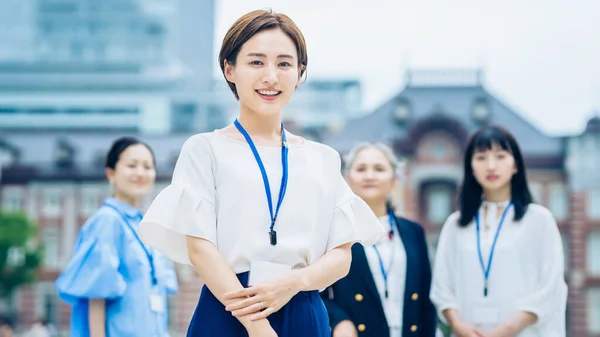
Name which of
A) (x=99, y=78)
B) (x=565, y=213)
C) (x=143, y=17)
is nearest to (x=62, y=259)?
(x=565, y=213)

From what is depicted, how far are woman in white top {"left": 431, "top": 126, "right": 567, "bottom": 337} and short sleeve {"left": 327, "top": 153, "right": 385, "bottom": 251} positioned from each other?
94 cm

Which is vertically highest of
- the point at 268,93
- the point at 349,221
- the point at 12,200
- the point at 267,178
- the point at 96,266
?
the point at 268,93

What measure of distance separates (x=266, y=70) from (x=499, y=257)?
1324 millimetres

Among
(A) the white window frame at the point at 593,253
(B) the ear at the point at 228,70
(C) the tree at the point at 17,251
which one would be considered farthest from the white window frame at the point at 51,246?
(B) the ear at the point at 228,70

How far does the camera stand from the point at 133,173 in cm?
269

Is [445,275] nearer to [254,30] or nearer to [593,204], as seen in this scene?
[254,30]

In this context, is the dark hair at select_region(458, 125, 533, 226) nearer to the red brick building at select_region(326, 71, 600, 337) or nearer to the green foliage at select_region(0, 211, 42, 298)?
the red brick building at select_region(326, 71, 600, 337)

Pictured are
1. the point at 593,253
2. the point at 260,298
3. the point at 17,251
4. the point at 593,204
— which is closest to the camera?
the point at 260,298

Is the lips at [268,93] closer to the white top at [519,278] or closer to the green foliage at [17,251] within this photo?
the white top at [519,278]

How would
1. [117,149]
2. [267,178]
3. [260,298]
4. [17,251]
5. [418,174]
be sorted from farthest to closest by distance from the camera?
[17,251]
[418,174]
[117,149]
[267,178]
[260,298]

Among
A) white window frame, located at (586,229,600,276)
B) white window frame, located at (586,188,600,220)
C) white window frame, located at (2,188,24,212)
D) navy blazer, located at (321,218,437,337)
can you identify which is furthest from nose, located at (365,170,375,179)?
white window frame, located at (2,188,24,212)

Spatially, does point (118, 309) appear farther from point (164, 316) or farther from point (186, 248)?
point (186, 248)

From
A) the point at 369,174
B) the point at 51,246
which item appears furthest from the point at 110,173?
the point at 51,246

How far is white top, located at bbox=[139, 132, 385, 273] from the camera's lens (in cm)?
150
